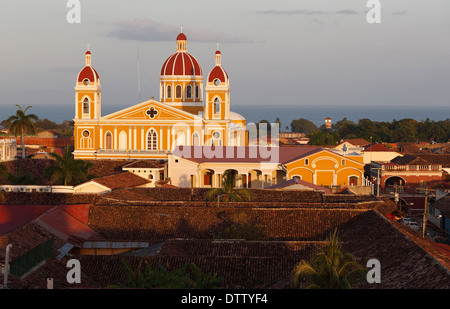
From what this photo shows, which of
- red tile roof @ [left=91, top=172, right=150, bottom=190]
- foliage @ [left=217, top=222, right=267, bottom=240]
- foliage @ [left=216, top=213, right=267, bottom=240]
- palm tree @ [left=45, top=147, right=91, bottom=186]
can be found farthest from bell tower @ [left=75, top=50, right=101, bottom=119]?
foliage @ [left=217, top=222, right=267, bottom=240]

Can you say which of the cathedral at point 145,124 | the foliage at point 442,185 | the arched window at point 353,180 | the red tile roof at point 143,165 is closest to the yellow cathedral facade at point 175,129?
the cathedral at point 145,124

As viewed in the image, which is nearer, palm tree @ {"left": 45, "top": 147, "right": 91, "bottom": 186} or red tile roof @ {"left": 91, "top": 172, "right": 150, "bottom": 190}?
red tile roof @ {"left": 91, "top": 172, "right": 150, "bottom": 190}

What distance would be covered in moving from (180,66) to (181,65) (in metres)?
0.10

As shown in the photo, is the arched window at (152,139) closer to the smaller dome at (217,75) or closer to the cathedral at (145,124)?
the cathedral at (145,124)

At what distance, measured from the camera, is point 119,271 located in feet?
69.7

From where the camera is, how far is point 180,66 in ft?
189

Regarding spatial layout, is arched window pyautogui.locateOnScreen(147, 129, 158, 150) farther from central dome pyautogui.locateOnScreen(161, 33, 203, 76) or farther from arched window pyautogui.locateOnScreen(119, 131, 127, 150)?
central dome pyautogui.locateOnScreen(161, 33, 203, 76)

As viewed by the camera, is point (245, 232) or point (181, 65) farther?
point (181, 65)

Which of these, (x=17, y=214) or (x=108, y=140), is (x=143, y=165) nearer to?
(x=108, y=140)

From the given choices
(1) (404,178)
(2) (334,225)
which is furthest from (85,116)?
(2) (334,225)

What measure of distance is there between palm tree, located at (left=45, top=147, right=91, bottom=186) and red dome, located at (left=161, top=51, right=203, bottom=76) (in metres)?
17.0

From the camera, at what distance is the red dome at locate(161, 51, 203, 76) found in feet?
189

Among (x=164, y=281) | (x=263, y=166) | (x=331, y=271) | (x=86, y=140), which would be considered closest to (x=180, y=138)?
(x=86, y=140)

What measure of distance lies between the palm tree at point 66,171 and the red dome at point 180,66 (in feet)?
55.7
